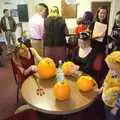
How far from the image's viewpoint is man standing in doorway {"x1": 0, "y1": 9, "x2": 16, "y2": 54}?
5671mm

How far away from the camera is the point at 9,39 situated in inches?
231

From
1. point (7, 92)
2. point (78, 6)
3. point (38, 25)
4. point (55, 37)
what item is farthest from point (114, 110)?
point (78, 6)

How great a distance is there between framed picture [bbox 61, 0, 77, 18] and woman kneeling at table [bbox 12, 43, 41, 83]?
130 inches

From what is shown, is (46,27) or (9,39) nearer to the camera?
(46,27)

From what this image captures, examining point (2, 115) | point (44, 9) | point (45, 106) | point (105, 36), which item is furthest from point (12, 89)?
point (45, 106)

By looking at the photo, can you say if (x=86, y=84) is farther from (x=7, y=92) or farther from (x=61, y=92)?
(x=7, y=92)

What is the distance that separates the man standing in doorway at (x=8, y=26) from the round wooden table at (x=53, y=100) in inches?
152

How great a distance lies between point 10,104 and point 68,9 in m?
3.38

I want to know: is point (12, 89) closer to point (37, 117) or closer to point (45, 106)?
point (37, 117)

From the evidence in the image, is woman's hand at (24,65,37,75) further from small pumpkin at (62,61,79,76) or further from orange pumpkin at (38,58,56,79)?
small pumpkin at (62,61,79,76)

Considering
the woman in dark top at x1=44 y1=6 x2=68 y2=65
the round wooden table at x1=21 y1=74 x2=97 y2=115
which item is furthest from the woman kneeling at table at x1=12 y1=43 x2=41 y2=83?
the woman in dark top at x1=44 y1=6 x2=68 y2=65

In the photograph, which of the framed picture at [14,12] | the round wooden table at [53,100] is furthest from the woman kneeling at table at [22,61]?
the framed picture at [14,12]

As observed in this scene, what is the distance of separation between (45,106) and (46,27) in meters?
2.01

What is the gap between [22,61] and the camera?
8.57 feet
